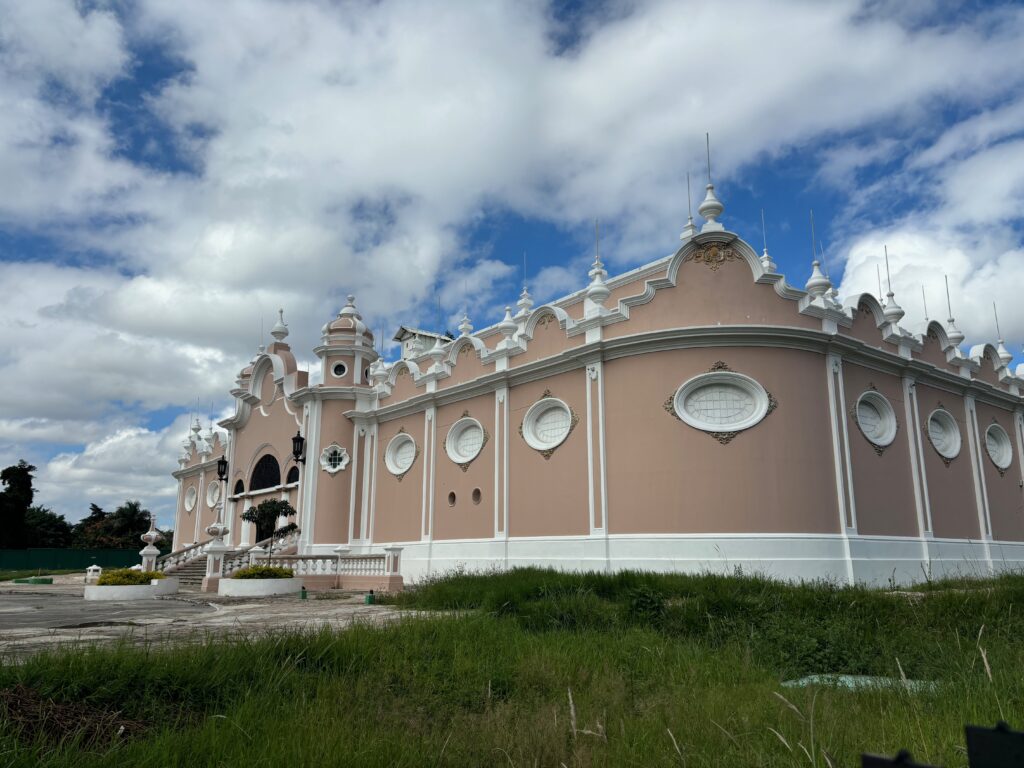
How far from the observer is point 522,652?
6.53m

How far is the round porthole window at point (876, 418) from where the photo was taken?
657 inches

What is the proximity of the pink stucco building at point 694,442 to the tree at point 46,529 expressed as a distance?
1482 inches

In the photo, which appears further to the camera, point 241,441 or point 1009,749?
point 241,441

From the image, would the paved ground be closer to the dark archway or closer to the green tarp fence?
the dark archway

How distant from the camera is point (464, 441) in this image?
65.8ft

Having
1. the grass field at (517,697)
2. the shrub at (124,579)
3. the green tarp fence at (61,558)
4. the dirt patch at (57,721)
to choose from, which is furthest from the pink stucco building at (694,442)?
the green tarp fence at (61,558)

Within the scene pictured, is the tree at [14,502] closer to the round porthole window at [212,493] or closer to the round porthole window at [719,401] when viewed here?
the round porthole window at [212,493]

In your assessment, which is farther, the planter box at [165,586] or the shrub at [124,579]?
the planter box at [165,586]

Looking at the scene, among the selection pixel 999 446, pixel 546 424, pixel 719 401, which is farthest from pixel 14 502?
pixel 999 446

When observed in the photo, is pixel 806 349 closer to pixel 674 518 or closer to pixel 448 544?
pixel 674 518

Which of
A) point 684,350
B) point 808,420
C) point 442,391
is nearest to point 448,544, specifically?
point 442,391

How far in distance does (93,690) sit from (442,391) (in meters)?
15.8

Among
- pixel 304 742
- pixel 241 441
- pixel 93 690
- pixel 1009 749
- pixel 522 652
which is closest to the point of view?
pixel 1009 749

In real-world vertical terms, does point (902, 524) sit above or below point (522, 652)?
above
